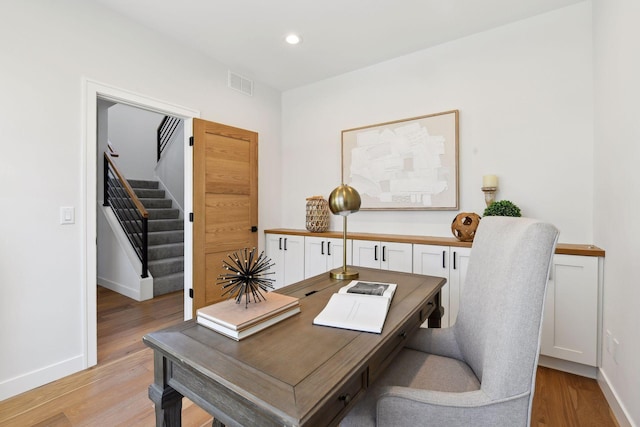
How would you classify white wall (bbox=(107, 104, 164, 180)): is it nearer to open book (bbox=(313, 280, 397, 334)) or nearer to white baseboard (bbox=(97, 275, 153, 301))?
white baseboard (bbox=(97, 275, 153, 301))

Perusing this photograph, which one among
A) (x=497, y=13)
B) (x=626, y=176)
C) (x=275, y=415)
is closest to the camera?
(x=275, y=415)

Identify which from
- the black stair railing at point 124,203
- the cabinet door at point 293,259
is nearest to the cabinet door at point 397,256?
the cabinet door at point 293,259

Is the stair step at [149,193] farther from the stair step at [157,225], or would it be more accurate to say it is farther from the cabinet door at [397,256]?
the cabinet door at [397,256]

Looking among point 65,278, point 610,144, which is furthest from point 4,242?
point 610,144

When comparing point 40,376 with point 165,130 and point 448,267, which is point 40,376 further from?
point 165,130

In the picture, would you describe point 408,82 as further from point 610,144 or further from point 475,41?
point 610,144

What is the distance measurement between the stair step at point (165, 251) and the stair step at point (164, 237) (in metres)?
0.09

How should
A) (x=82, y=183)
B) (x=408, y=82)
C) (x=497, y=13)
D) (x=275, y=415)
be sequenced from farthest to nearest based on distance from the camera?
(x=408, y=82), (x=497, y=13), (x=82, y=183), (x=275, y=415)

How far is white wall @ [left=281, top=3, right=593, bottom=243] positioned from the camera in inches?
91.5

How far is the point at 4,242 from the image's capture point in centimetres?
189

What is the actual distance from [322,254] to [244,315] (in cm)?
224

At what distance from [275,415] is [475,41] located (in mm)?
3292

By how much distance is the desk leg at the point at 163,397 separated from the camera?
942mm

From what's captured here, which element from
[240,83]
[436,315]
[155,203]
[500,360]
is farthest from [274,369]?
[155,203]
